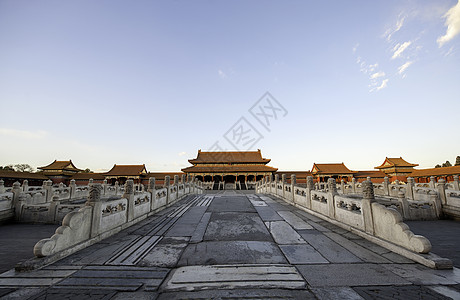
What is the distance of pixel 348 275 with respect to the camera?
2.88 metres

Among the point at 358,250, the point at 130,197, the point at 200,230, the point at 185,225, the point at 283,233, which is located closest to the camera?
the point at 358,250

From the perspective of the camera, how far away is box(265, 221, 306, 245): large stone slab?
449 centimetres

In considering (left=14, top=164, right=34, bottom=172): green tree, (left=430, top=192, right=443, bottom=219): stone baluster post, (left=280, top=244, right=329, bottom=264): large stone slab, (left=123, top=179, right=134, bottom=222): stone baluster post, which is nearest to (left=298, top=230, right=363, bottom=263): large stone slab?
(left=280, top=244, right=329, bottom=264): large stone slab

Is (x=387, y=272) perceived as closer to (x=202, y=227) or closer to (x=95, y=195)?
(x=202, y=227)

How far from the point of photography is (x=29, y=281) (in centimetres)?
275

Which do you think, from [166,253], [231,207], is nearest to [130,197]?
[166,253]

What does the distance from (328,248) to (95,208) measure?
531 centimetres

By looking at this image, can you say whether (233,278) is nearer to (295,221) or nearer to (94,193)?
(94,193)

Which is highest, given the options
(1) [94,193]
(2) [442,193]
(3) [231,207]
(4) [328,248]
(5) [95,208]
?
(1) [94,193]

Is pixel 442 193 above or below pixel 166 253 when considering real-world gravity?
above

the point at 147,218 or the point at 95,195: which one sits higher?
the point at 95,195

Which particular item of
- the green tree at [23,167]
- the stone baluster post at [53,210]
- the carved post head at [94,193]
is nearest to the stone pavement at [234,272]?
the carved post head at [94,193]

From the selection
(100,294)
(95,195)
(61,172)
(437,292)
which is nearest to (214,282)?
(100,294)

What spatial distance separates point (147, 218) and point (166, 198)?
235 cm
